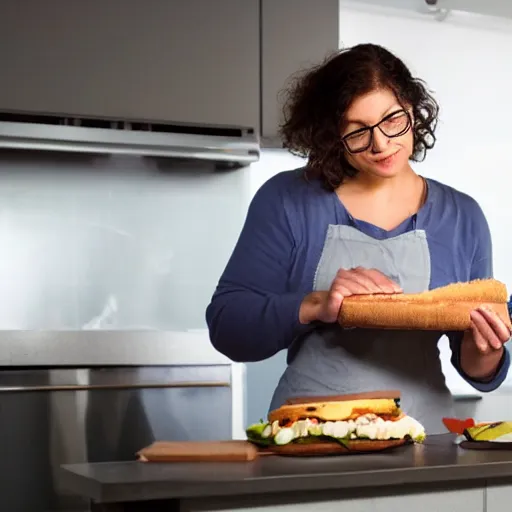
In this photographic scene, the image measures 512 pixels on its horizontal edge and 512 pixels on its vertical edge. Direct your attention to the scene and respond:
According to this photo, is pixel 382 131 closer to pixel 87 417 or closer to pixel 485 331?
pixel 485 331

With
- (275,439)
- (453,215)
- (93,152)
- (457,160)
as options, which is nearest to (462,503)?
(275,439)

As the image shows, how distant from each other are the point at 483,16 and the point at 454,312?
89.7 inches

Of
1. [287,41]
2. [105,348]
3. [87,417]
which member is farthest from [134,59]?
[87,417]

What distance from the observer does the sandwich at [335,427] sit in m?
1.16

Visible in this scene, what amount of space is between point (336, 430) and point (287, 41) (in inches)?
70.0

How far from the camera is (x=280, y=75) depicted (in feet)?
8.87

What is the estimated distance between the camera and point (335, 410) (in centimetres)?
116

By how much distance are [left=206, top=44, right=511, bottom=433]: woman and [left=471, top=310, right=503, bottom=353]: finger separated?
2.2 inches

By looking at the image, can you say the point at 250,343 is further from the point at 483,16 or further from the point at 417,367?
the point at 483,16

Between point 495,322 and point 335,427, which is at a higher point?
point 495,322

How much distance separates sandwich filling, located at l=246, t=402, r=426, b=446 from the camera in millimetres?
1152

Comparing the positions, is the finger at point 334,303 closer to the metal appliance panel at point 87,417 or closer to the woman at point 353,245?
the woman at point 353,245

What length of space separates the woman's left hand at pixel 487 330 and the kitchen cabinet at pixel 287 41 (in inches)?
54.5

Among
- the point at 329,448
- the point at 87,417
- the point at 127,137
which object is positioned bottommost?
the point at 87,417
